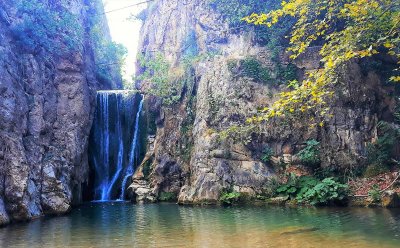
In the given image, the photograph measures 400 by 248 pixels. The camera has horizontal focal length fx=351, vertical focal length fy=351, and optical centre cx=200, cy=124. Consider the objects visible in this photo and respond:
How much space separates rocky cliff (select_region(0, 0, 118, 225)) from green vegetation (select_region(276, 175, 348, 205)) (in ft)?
32.5

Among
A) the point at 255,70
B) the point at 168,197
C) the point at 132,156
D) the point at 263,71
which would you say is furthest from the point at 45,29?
the point at 263,71

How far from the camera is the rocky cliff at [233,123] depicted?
16500 mm

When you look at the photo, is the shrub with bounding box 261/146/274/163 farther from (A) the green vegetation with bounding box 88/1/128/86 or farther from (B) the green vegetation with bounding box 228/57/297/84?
(A) the green vegetation with bounding box 88/1/128/86

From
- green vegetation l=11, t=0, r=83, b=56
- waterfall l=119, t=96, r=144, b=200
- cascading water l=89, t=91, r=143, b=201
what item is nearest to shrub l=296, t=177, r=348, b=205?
waterfall l=119, t=96, r=144, b=200

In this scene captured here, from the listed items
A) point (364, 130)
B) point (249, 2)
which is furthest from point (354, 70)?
point (249, 2)

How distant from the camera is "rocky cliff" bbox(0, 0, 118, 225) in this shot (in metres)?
13.7

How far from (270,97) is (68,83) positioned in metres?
11.5

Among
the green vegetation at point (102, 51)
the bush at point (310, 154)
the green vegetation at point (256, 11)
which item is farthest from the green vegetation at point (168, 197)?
the green vegetation at point (102, 51)

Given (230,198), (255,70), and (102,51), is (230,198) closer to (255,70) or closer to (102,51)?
(255,70)

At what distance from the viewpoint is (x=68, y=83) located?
20250 mm

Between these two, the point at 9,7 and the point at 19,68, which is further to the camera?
the point at 9,7

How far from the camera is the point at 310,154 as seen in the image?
640 inches

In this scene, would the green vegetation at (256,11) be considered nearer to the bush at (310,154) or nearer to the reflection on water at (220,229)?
the bush at (310,154)

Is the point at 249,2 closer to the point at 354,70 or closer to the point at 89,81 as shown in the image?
the point at 354,70
